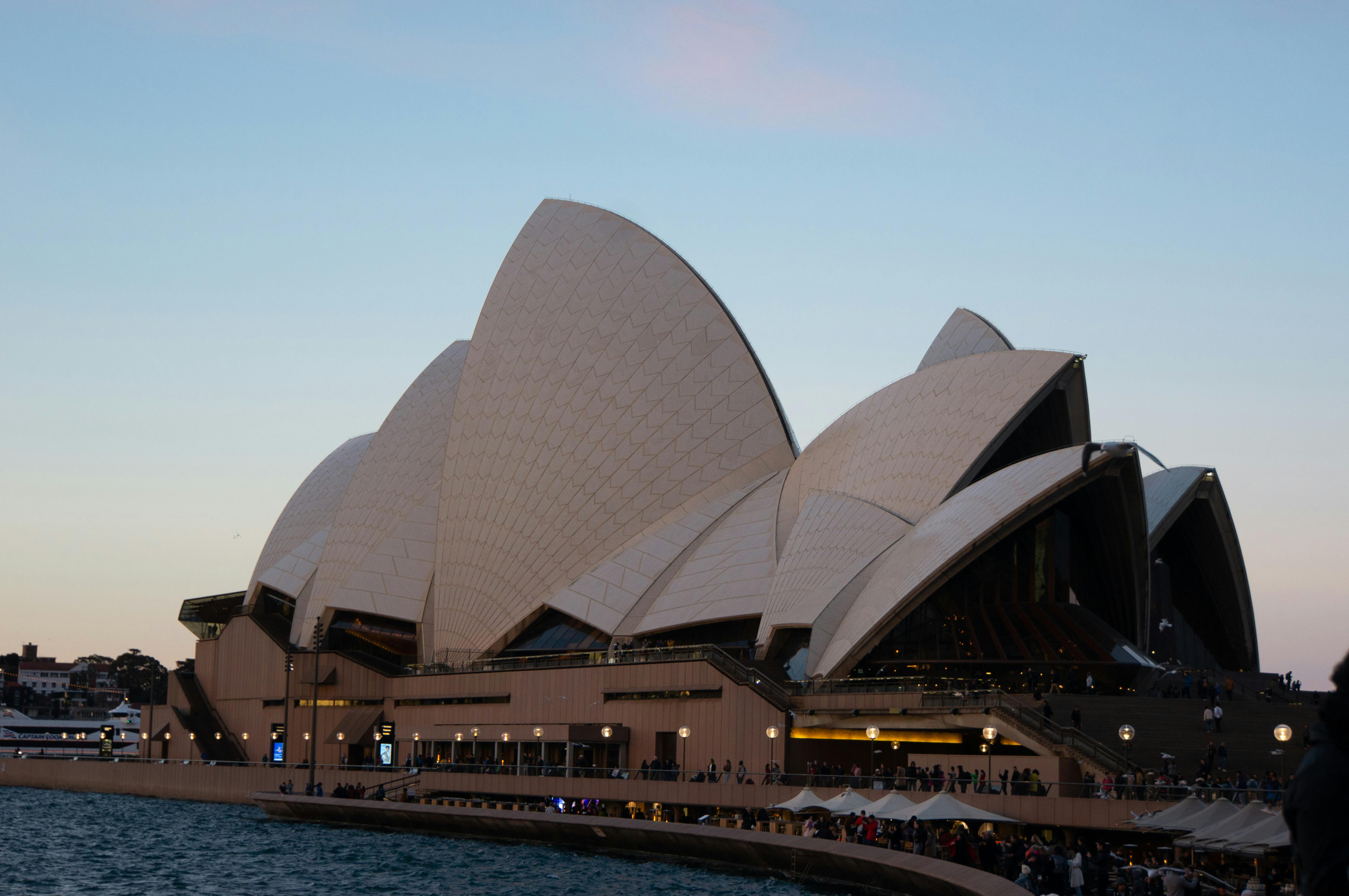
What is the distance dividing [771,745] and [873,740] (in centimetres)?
321

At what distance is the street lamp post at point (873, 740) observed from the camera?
2641 centimetres

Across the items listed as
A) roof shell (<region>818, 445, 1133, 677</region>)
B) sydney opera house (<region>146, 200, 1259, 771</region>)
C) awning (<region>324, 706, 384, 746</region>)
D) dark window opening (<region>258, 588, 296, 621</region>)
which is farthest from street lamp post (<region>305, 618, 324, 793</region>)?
roof shell (<region>818, 445, 1133, 677</region>)

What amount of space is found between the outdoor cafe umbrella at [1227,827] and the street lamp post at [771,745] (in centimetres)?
1243

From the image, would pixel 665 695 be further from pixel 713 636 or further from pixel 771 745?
pixel 771 745

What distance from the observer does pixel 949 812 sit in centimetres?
2131

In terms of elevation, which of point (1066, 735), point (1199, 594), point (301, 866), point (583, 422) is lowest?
point (301, 866)

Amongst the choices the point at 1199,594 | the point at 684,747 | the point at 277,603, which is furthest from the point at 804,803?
the point at 277,603

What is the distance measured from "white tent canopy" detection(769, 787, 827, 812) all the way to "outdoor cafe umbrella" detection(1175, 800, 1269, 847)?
8.83 metres

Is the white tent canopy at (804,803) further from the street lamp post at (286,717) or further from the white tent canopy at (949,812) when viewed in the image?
the street lamp post at (286,717)

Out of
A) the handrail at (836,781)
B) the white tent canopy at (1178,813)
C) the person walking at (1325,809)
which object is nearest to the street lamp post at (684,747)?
the handrail at (836,781)

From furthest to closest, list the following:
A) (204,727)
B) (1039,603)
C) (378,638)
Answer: (204,727), (378,638), (1039,603)

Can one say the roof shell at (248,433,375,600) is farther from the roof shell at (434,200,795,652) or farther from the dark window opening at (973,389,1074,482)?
the dark window opening at (973,389,1074,482)

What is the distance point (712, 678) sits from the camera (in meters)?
33.1

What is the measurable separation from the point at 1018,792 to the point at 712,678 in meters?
11.5
